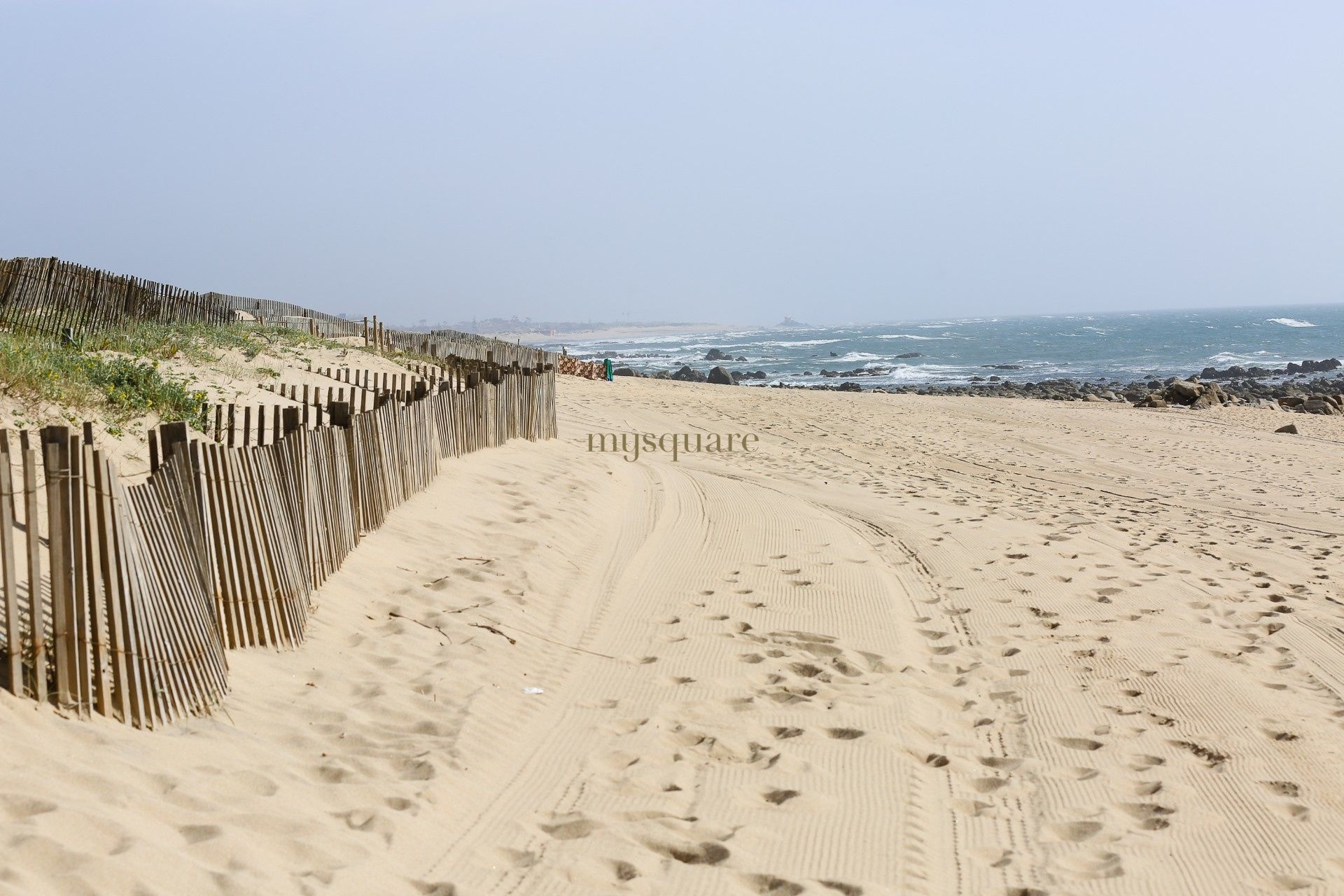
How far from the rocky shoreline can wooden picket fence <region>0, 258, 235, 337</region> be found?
2138cm

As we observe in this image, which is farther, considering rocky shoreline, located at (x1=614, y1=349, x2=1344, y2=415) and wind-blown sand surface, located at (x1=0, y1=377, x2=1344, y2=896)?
rocky shoreline, located at (x1=614, y1=349, x2=1344, y2=415)

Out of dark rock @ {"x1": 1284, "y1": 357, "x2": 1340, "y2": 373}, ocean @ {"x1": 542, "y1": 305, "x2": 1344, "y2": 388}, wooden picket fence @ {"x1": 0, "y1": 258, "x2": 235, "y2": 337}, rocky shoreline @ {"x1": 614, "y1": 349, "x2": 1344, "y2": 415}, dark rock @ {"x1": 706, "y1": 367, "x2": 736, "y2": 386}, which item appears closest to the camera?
wooden picket fence @ {"x1": 0, "y1": 258, "x2": 235, "y2": 337}

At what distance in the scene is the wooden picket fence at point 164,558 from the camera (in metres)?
3.55

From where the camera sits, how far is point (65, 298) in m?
14.5

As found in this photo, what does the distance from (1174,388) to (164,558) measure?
92.8ft

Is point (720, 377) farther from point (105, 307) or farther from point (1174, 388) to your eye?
point (105, 307)

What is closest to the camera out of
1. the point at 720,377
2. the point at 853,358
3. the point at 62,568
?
the point at 62,568

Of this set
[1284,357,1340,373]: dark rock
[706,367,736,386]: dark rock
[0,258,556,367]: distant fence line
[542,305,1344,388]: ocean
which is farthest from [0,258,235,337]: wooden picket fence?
[1284,357,1340,373]: dark rock

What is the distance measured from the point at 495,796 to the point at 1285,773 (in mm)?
3513

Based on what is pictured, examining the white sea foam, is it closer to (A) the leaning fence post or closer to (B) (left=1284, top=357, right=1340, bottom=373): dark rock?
(B) (left=1284, top=357, right=1340, bottom=373): dark rock

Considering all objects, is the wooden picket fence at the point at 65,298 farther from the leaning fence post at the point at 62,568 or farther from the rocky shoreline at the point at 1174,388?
the rocky shoreline at the point at 1174,388

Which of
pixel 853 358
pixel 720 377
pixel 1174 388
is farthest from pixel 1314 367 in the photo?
pixel 720 377

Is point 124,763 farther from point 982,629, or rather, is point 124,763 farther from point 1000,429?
point 1000,429

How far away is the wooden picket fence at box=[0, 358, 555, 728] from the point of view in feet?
11.7
